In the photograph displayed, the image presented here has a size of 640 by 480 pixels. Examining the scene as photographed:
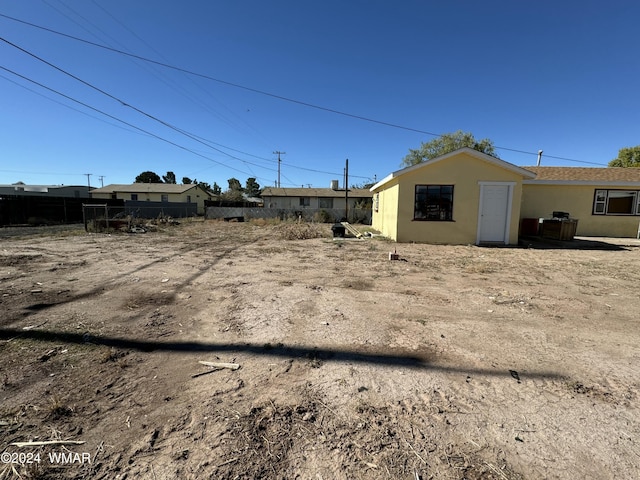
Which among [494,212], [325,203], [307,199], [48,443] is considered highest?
[307,199]

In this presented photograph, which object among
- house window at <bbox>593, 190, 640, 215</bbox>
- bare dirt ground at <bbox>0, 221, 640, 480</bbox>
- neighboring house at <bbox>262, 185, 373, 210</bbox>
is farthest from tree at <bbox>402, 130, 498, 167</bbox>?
bare dirt ground at <bbox>0, 221, 640, 480</bbox>

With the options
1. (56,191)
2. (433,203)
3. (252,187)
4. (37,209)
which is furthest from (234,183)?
(433,203)

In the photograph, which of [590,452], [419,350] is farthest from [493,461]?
[419,350]

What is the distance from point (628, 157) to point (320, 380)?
4473 centimetres

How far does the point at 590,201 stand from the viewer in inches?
583

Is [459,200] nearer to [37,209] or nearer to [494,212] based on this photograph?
[494,212]

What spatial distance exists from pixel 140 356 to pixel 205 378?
3.00 ft

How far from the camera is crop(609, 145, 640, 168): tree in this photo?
99.6ft

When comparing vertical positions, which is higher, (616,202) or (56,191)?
(56,191)

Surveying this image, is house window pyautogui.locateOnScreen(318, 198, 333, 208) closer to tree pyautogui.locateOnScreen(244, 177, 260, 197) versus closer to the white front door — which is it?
the white front door

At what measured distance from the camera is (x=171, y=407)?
228 cm

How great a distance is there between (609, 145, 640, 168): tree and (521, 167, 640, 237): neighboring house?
74.7 feet

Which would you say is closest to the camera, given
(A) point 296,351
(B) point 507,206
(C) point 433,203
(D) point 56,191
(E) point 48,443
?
(E) point 48,443

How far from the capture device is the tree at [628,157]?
30344mm
